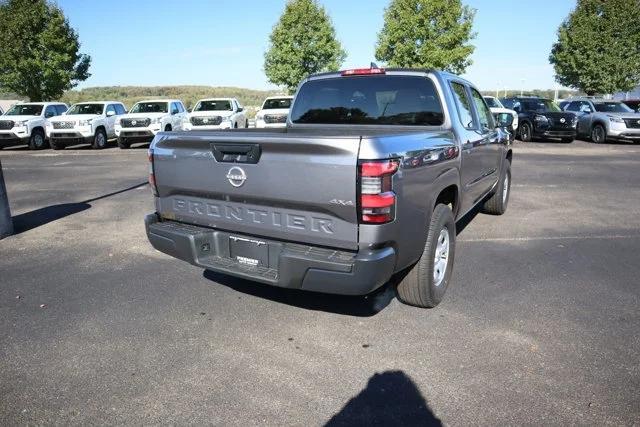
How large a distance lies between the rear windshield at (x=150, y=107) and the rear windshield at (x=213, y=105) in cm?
124

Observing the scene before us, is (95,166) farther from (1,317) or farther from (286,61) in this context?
(286,61)

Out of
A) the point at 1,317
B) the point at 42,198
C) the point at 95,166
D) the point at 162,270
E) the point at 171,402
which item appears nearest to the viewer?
the point at 171,402

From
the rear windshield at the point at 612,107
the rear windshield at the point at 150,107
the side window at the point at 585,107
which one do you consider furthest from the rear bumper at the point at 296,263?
the side window at the point at 585,107

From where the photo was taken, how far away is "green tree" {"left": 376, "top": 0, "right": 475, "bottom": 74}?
31719 mm

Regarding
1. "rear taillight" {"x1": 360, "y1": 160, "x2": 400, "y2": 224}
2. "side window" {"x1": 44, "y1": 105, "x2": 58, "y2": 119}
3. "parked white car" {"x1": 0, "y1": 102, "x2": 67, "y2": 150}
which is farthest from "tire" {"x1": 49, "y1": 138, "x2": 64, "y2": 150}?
"rear taillight" {"x1": 360, "y1": 160, "x2": 400, "y2": 224}

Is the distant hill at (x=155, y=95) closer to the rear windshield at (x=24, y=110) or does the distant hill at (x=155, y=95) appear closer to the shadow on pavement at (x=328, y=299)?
the rear windshield at (x=24, y=110)

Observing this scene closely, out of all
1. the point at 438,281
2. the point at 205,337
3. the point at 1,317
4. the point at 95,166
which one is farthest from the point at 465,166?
the point at 95,166

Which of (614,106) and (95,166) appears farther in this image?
(614,106)

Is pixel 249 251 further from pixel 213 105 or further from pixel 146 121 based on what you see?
pixel 213 105

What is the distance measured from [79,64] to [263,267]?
3279cm

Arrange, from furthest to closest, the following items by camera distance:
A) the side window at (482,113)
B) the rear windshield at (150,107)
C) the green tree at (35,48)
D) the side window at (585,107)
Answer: the green tree at (35,48)
the side window at (585,107)
the rear windshield at (150,107)
the side window at (482,113)

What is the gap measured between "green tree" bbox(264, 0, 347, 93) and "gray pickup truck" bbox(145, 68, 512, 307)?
95.8 feet

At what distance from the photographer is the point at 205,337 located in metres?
3.58

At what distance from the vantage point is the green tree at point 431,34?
104ft
